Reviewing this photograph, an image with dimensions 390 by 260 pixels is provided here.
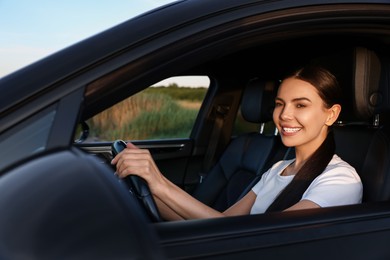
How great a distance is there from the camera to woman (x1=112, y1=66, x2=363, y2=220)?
6.04ft

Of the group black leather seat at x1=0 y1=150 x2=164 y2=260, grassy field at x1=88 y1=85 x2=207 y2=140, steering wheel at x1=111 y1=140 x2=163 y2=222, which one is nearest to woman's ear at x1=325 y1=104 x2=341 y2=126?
grassy field at x1=88 y1=85 x2=207 y2=140

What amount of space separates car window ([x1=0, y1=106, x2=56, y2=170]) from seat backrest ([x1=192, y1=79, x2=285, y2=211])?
6.67 feet

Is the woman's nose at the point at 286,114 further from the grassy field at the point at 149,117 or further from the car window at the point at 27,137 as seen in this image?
the car window at the point at 27,137

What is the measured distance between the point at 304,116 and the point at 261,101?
1.16 metres

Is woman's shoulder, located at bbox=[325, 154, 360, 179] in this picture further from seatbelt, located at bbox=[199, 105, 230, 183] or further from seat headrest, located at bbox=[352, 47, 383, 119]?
seatbelt, located at bbox=[199, 105, 230, 183]

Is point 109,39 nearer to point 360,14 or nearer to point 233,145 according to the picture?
point 360,14

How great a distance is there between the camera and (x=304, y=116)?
212cm

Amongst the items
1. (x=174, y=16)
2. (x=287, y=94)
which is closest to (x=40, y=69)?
(x=174, y=16)

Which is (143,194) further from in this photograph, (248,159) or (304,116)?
(248,159)

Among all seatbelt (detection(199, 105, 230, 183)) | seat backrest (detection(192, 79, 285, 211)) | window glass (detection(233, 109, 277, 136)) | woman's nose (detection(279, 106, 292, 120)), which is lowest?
woman's nose (detection(279, 106, 292, 120))

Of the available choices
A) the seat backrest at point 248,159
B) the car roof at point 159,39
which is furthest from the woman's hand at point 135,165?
the seat backrest at point 248,159

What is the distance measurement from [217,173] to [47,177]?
8.12 ft

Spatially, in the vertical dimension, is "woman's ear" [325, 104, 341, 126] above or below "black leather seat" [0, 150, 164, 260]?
above

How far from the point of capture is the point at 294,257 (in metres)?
1.21
